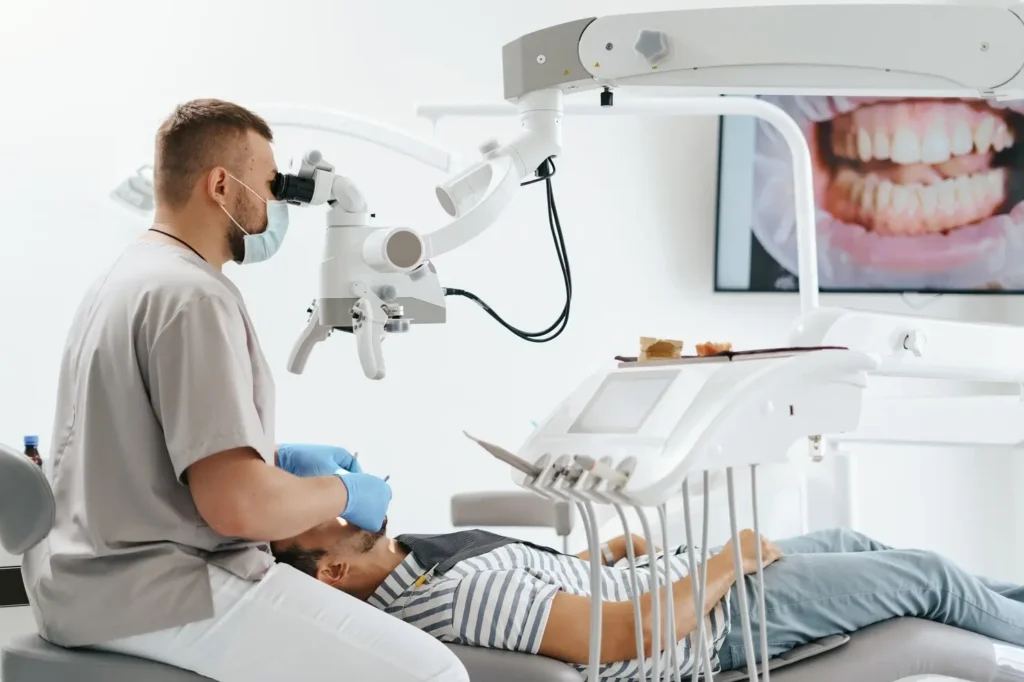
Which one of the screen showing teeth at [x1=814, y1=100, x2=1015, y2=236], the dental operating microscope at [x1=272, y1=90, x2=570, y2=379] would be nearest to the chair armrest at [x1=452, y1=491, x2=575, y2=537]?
the dental operating microscope at [x1=272, y1=90, x2=570, y2=379]

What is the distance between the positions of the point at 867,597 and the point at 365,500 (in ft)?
2.99

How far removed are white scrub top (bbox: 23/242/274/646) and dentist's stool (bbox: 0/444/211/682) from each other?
3 centimetres

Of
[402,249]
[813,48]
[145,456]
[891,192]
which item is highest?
[813,48]

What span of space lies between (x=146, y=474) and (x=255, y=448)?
0.49 ft

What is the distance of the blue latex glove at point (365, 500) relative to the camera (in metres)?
1.54

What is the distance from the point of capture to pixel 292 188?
5.29ft

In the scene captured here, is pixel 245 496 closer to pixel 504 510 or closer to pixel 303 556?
pixel 303 556

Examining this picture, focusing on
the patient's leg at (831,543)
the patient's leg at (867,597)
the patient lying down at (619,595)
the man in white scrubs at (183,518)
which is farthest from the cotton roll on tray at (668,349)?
the patient's leg at (831,543)

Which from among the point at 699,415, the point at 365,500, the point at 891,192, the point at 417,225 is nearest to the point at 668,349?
the point at 699,415

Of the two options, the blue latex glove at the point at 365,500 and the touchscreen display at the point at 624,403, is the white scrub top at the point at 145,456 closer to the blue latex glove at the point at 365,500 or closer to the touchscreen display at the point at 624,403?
the blue latex glove at the point at 365,500

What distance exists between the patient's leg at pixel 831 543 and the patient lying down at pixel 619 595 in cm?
28

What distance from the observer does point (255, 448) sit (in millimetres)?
1375

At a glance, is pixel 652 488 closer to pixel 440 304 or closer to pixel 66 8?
pixel 440 304

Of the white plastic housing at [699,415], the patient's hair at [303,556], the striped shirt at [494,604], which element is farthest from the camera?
the patient's hair at [303,556]
